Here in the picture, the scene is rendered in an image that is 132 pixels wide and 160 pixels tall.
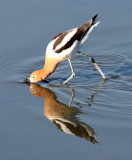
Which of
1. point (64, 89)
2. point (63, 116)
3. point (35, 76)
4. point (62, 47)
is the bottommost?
point (63, 116)

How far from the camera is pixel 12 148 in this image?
22.8ft

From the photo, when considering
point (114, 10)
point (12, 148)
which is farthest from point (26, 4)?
point (12, 148)

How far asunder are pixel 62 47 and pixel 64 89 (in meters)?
→ 0.94

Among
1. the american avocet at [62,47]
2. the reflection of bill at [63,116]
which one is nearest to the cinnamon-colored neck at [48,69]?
the american avocet at [62,47]

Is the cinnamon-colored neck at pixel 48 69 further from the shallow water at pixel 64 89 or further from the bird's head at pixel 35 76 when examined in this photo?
the shallow water at pixel 64 89

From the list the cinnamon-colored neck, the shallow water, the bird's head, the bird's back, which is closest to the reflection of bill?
the shallow water

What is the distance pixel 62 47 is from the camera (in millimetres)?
9414

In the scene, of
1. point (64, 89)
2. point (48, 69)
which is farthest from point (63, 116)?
point (48, 69)

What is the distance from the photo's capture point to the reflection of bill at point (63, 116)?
736cm

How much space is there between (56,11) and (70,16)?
551 mm

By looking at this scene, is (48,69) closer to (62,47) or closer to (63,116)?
(62,47)

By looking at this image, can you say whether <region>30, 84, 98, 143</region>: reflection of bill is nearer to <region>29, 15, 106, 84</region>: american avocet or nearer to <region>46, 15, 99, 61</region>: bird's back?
<region>29, 15, 106, 84</region>: american avocet

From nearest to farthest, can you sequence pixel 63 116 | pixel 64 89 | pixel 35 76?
1. pixel 63 116
2. pixel 64 89
3. pixel 35 76

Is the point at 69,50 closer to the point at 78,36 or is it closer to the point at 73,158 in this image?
the point at 78,36
